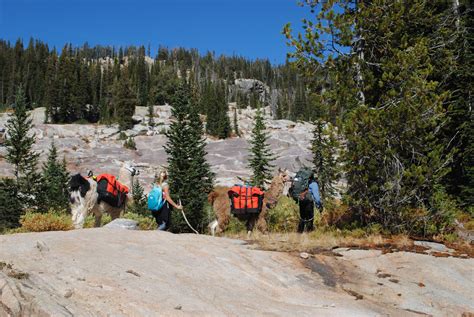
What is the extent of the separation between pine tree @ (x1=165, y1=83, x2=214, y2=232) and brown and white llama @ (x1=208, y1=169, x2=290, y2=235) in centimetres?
1398

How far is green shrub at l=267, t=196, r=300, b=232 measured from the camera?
11711mm

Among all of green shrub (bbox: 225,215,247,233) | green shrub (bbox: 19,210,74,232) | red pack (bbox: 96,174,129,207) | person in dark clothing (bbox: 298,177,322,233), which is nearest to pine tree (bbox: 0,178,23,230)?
green shrub (bbox: 19,210,74,232)

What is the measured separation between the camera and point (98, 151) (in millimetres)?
57844

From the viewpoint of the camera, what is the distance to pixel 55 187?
35156mm

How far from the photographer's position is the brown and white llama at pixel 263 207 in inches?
423

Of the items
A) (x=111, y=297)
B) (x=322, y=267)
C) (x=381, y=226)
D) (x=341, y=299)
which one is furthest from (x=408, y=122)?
(x=111, y=297)

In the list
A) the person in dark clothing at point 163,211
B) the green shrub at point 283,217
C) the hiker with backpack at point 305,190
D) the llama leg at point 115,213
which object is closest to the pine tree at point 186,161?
the green shrub at point 283,217

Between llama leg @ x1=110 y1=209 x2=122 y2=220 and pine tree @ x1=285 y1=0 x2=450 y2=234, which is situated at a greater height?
pine tree @ x1=285 y1=0 x2=450 y2=234

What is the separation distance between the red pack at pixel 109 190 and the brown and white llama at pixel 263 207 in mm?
2808

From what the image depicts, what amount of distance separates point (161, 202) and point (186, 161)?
20769 mm

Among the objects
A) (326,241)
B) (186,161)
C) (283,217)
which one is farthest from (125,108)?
(326,241)

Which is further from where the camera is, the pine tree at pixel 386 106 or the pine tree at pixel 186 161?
the pine tree at pixel 186 161

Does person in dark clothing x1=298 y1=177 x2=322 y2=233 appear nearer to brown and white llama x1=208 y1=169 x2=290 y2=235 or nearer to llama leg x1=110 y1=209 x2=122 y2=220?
brown and white llama x1=208 y1=169 x2=290 y2=235

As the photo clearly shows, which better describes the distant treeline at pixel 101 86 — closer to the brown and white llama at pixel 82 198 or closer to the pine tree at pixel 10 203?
the pine tree at pixel 10 203
